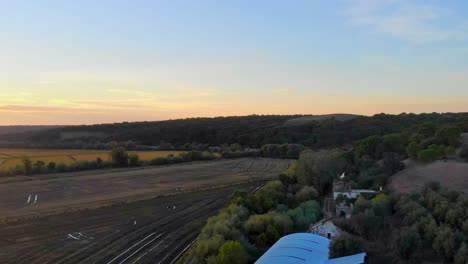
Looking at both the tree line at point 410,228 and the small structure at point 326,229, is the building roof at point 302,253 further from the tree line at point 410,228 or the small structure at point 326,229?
the small structure at point 326,229

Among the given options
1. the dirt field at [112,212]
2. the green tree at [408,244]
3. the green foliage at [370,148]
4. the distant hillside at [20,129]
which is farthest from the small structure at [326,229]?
the distant hillside at [20,129]

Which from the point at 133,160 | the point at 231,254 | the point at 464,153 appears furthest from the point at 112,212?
the point at 133,160

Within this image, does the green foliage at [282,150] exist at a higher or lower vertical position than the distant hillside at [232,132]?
lower

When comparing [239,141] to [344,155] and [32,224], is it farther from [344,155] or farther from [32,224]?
[32,224]

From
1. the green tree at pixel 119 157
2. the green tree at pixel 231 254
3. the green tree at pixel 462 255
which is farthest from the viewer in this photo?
the green tree at pixel 119 157

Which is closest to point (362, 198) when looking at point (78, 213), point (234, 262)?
point (234, 262)

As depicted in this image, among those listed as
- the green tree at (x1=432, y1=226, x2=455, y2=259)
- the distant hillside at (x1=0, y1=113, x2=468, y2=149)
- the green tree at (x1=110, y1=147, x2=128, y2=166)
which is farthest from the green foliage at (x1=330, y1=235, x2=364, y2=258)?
the distant hillside at (x1=0, y1=113, x2=468, y2=149)

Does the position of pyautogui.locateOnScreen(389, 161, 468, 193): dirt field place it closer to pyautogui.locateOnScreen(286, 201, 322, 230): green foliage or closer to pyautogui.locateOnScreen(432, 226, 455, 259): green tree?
pyautogui.locateOnScreen(286, 201, 322, 230): green foliage
